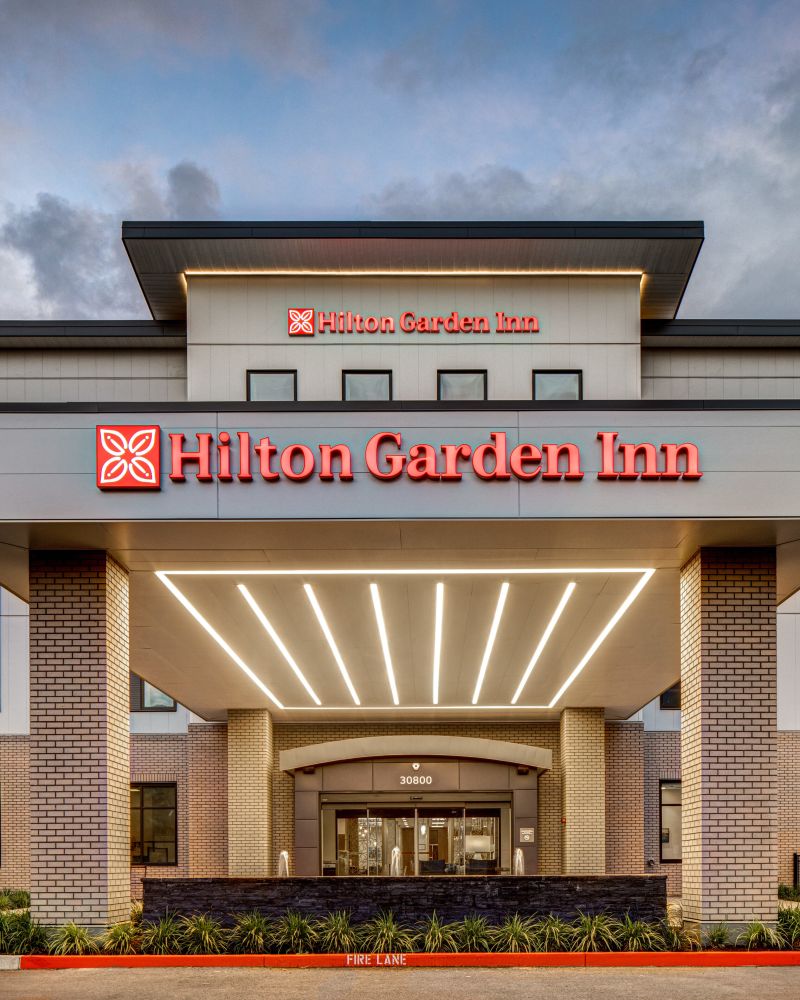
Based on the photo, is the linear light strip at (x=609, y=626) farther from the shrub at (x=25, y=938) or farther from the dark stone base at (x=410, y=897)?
the shrub at (x=25, y=938)

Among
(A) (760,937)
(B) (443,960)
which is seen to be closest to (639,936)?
(A) (760,937)

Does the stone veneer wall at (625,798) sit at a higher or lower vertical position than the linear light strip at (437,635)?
lower

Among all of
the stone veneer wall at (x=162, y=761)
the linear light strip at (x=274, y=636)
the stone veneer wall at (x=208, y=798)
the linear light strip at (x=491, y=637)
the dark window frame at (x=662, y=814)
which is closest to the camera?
the linear light strip at (x=274, y=636)

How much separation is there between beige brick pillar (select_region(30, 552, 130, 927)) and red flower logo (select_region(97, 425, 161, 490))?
1.79 meters

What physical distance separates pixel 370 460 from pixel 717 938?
732cm

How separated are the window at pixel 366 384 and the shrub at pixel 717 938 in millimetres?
13222

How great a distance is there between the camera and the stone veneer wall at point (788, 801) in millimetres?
31516

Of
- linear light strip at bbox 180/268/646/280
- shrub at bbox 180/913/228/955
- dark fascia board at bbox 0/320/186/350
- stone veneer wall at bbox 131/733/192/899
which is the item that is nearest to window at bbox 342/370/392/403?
linear light strip at bbox 180/268/646/280

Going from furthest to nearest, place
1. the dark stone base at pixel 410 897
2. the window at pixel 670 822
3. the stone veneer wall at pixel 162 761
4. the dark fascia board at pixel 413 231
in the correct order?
1. the stone veneer wall at pixel 162 761
2. the window at pixel 670 822
3. the dark fascia board at pixel 413 231
4. the dark stone base at pixel 410 897

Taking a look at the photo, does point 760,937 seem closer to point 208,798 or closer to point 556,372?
point 556,372

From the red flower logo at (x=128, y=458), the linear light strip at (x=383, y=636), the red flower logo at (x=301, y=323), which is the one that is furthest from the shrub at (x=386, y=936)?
the red flower logo at (x=301, y=323)

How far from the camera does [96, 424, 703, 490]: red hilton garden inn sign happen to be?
12.9 metres

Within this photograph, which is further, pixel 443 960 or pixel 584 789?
pixel 584 789

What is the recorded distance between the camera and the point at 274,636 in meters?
20.5
